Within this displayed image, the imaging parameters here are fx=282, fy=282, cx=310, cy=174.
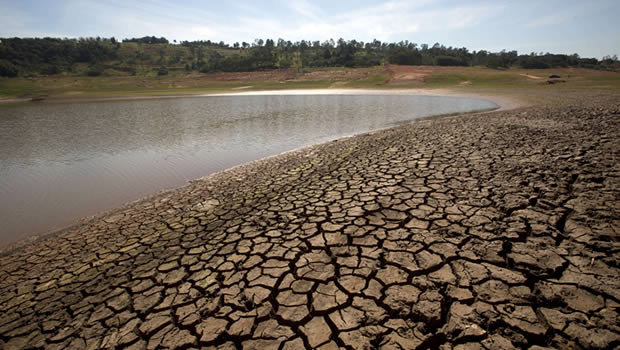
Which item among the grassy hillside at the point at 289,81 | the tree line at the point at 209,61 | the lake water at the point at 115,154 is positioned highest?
the tree line at the point at 209,61

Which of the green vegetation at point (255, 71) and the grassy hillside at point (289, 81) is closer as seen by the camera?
the grassy hillside at point (289, 81)

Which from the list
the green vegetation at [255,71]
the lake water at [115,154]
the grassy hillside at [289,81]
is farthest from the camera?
the green vegetation at [255,71]

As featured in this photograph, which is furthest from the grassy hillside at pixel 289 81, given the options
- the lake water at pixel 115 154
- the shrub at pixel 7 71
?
the lake water at pixel 115 154

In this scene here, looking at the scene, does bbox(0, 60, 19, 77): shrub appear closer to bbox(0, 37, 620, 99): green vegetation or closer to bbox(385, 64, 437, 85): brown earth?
bbox(0, 37, 620, 99): green vegetation

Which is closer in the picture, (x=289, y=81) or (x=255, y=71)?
(x=289, y=81)

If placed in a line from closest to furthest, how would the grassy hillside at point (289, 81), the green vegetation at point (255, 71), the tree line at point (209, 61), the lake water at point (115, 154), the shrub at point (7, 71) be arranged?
the lake water at point (115, 154) < the grassy hillside at point (289, 81) < the green vegetation at point (255, 71) < the shrub at point (7, 71) < the tree line at point (209, 61)

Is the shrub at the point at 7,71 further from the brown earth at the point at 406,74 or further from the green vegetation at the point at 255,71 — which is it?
the brown earth at the point at 406,74

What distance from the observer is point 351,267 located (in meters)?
2.90

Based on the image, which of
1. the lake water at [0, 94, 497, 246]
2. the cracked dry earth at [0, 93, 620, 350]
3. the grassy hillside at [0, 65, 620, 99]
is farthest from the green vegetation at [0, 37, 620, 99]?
the cracked dry earth at [0, 93, 620, 350]

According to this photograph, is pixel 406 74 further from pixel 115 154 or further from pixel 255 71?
pixel 115 154

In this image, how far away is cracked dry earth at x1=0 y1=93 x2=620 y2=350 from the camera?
2.17 metres

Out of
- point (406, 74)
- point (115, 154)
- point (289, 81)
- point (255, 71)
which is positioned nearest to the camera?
point (115, 154)

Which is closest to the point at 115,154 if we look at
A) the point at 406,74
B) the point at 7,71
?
the point at 406,74

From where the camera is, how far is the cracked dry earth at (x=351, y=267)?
2168 mm
